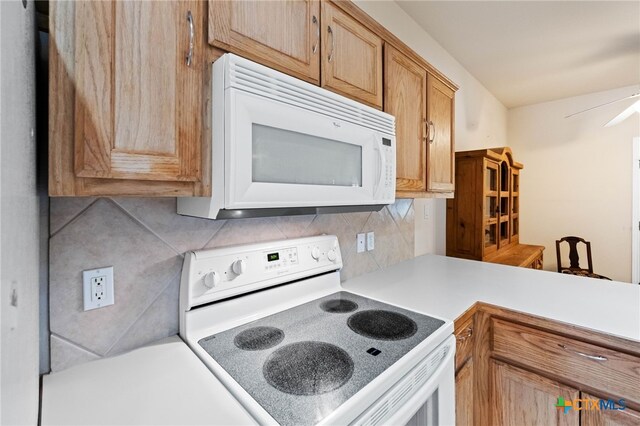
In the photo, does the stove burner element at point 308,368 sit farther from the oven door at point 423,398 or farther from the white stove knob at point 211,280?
the white stove knob at point 211,280

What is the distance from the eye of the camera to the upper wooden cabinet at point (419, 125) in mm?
1394

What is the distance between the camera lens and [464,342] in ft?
3.91

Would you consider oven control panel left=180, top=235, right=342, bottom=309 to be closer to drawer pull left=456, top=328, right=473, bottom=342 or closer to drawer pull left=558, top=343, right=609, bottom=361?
drawer pull left=456, top=328, right=473, bottom=342

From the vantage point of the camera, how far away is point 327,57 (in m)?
1.05

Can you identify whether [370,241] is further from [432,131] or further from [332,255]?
[432,131]

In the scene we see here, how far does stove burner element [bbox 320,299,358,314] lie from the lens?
1.17 metres

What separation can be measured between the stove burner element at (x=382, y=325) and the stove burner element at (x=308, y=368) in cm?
16

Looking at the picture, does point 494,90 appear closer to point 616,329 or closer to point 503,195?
point 503,195

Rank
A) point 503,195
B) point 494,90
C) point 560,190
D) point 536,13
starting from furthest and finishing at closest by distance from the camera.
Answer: point 560,190, point 494,90, point 503,195, point 536,13

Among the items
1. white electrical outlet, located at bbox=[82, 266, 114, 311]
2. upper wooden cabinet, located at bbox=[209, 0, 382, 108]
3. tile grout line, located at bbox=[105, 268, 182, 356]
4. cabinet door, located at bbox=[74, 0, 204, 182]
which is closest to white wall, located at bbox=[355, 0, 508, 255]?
upper wooden cabinet, located at bbox=[209, 0, 382, 108]

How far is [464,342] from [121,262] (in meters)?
1.27

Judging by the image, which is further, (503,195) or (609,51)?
(503,195)

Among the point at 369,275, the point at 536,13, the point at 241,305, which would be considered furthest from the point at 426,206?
the point at 241,305

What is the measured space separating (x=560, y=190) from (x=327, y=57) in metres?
4.30
